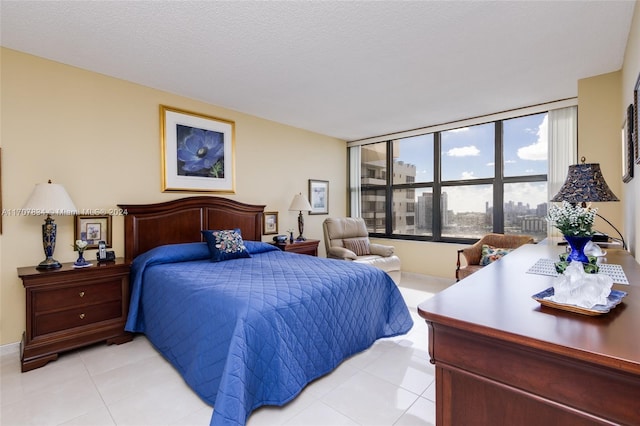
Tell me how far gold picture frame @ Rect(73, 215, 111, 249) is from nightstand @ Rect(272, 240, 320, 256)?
197cm

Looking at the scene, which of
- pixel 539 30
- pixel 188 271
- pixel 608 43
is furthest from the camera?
pixel 188 271

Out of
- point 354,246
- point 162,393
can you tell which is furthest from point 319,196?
point 162,393

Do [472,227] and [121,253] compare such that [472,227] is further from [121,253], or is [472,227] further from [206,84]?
[121,253]

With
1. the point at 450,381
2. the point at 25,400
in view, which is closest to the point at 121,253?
the point at 25,400

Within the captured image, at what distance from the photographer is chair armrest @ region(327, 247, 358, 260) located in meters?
4.36

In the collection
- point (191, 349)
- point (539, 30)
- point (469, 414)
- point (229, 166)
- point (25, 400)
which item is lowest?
point (25, 400)

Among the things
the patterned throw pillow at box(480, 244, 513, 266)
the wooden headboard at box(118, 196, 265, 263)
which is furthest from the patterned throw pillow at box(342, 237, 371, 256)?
the patterned throw pillow at box(480, 244, 513, 266)

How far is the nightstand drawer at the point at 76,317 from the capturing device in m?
2.43

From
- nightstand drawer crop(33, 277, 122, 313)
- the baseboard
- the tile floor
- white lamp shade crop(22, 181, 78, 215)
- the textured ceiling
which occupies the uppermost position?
the textured ceiling

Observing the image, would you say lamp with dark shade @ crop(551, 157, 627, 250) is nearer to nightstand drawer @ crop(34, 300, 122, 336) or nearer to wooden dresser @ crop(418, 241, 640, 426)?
wooden dresser @ crop(418, 241, 640, 426)

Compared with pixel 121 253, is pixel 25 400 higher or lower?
lower

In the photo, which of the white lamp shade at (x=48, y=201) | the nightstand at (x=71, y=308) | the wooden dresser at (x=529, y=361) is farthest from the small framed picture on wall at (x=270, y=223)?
the wooden dresser at (x=529, y=361)

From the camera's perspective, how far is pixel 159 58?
107 inches

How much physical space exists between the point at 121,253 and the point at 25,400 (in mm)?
1472
